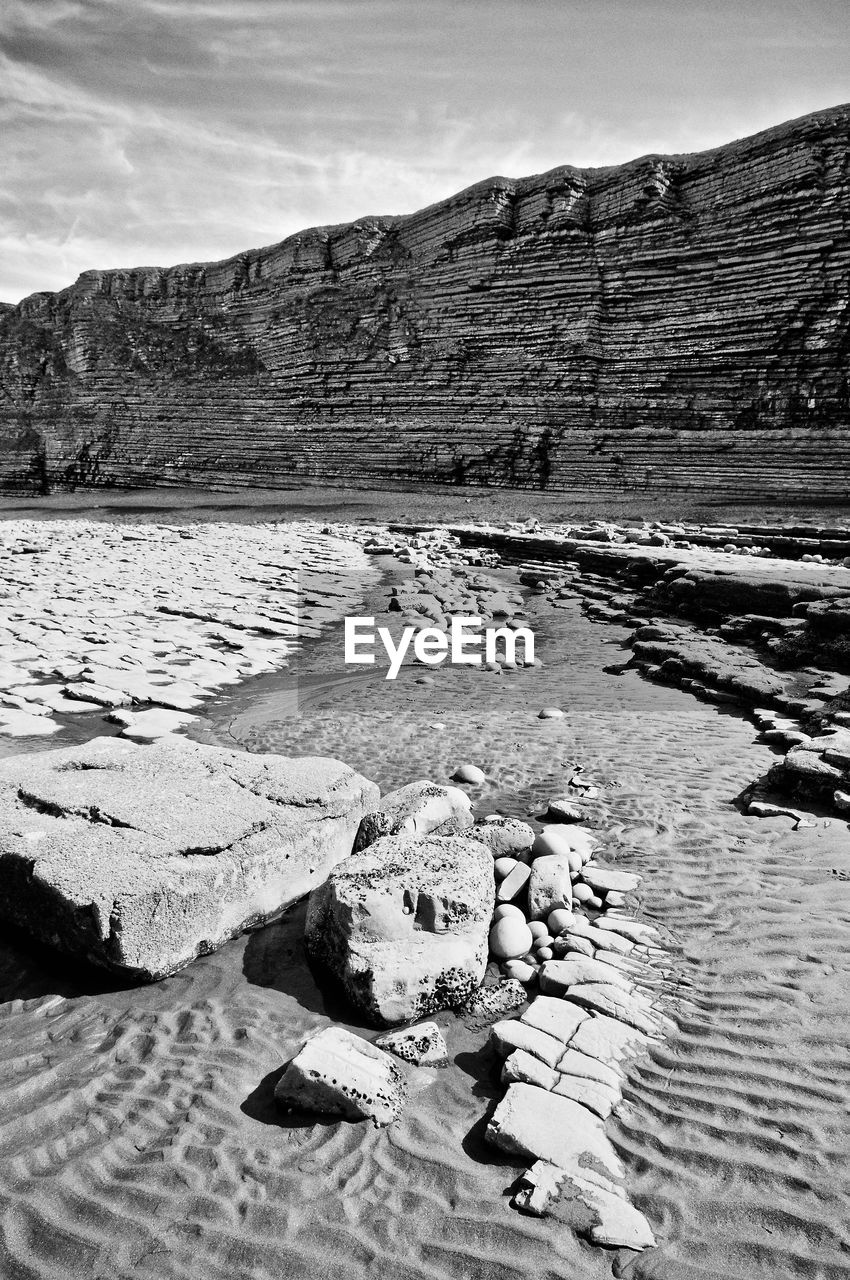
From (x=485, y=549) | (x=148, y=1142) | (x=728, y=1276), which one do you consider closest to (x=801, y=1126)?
(x=728, y=1276)

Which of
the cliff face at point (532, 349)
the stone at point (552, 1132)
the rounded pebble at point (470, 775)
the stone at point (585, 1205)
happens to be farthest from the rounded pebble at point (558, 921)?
the cliff face at point (532, 349)

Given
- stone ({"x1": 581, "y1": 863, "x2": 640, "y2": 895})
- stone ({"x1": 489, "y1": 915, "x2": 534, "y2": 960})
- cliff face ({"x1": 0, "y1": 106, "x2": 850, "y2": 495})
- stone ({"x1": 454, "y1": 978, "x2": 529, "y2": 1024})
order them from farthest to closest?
cliff face ({"x1": 0, "y1": 106, "x2": 850, "y2": 495}), stone ({"x1": 581, "y1": 863, "x2": 640, "y2": 895}), stone ({"x1": 489, "y1": 915, "x2": 534, "y2": 960}), stone ({"x1": 454, "y1": 978, "x2": 529, "y2": 1024})

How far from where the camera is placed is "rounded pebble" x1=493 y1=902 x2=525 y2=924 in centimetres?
326

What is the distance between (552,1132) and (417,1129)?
42 centimetres

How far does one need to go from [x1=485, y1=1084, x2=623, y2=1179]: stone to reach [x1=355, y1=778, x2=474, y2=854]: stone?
141 cm

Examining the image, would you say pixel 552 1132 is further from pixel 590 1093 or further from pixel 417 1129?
pixel 417 1129

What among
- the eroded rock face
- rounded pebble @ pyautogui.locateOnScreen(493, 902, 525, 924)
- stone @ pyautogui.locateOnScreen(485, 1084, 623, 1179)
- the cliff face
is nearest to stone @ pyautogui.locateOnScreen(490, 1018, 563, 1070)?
stone @ pyautogui.locateOnScreen(485, 1084, 623, 1179)

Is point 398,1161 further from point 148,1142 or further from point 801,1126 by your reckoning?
point 801,1126

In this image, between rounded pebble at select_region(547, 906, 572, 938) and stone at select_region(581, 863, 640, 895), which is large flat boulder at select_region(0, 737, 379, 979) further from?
stone at select_region(581, 863, 640, 895)

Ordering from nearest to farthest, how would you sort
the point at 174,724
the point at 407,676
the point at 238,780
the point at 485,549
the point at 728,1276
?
1. the point at 728,1276
2. the point at 238,780
3. the point at 174,724
4. the point at 407,676
5. the point at 485,549

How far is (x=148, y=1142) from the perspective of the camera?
2107 mm

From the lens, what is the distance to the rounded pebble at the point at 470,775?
5.05 metres

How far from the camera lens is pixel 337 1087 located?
87.0 inches

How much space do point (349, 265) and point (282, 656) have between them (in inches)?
1802
